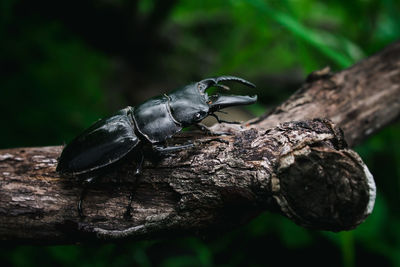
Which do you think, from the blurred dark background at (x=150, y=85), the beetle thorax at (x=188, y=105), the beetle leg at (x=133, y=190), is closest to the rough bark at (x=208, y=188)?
the beetle leg at (x=133, y=190)

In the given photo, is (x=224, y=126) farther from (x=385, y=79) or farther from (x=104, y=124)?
(x=385, y=79)

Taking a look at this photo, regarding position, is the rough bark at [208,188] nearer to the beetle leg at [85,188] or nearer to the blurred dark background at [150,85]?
the beetle leg at [85,188]

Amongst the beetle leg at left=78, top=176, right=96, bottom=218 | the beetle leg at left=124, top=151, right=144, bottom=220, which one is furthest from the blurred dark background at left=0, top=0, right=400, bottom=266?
the beetle leg at left=78, top=176, right=96, bottom=218

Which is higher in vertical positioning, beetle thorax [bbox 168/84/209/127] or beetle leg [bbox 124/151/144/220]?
beetle thorax [bbox 168/84/209/127]

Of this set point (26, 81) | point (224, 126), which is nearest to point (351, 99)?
point (224, 126)

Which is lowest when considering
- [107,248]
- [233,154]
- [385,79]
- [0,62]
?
[107,248]

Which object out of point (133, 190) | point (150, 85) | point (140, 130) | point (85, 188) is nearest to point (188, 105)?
point (140, 130)

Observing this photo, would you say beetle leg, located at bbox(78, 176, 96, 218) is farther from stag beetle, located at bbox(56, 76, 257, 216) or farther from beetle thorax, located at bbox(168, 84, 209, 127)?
beetle thorax, located at bbox(168, 84, 209, 127)
